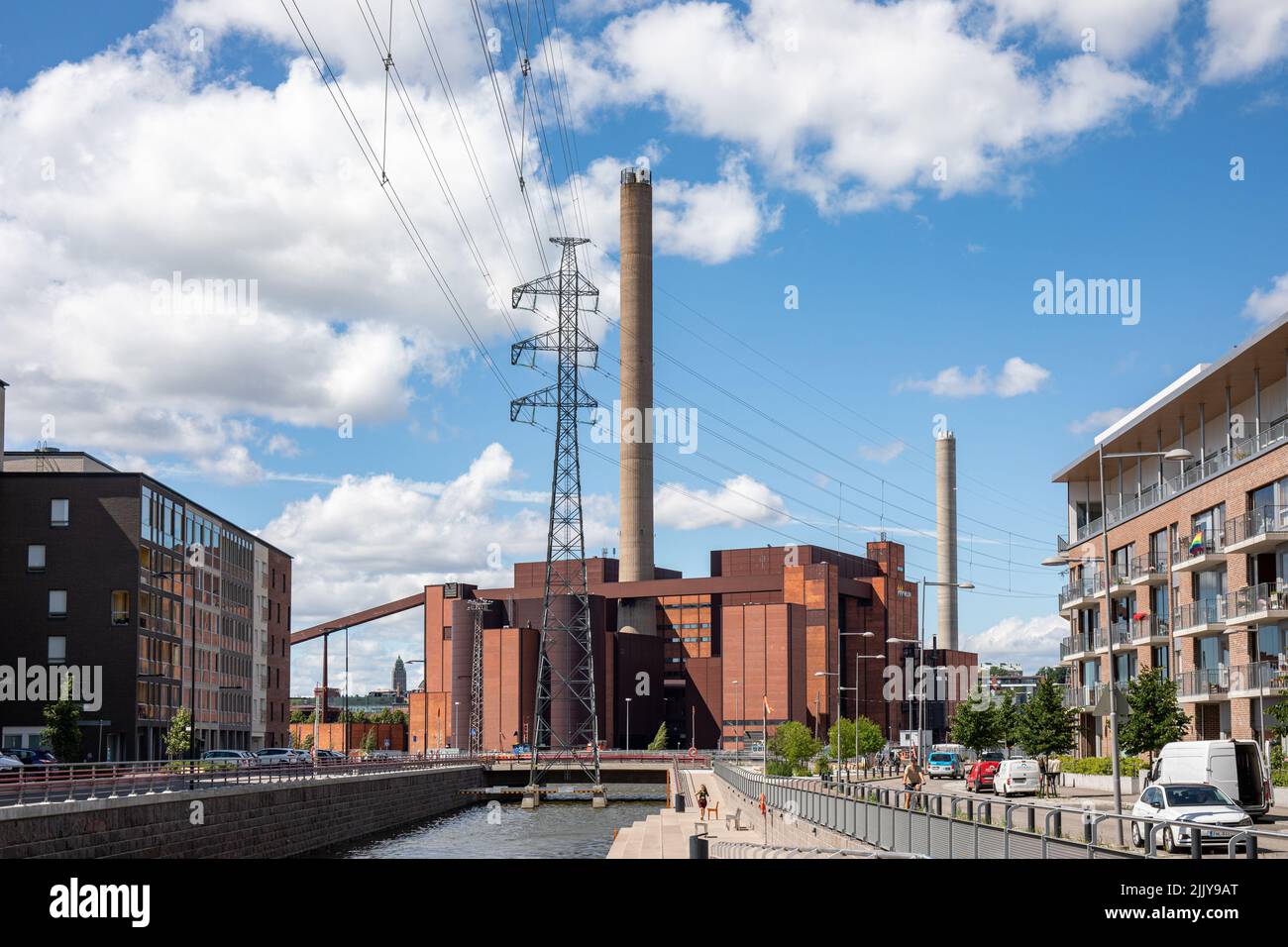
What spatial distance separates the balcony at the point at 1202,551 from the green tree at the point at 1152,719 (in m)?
6.54

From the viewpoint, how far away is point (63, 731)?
77.8 metres

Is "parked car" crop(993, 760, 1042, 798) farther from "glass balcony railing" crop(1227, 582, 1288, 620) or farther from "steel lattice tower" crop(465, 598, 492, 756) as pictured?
"steel lattice tower" crop(465, 598, 492, 756)

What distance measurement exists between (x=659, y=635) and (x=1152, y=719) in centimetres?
11841

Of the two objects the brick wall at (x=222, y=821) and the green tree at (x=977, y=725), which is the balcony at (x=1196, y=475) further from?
the brick wall at (x=222, y=821)

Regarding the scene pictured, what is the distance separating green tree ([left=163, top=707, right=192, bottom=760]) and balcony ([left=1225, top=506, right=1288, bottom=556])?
5767 centimetres

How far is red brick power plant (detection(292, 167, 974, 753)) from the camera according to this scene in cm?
14712

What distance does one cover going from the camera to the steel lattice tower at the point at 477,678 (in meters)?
152

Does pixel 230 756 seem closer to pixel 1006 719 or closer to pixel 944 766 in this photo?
pixel 944 766

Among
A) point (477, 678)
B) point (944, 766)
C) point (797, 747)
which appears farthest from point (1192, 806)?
point (477, 678)

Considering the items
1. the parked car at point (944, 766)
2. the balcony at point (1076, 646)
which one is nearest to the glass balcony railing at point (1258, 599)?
the balcony at point (1076, 646)
